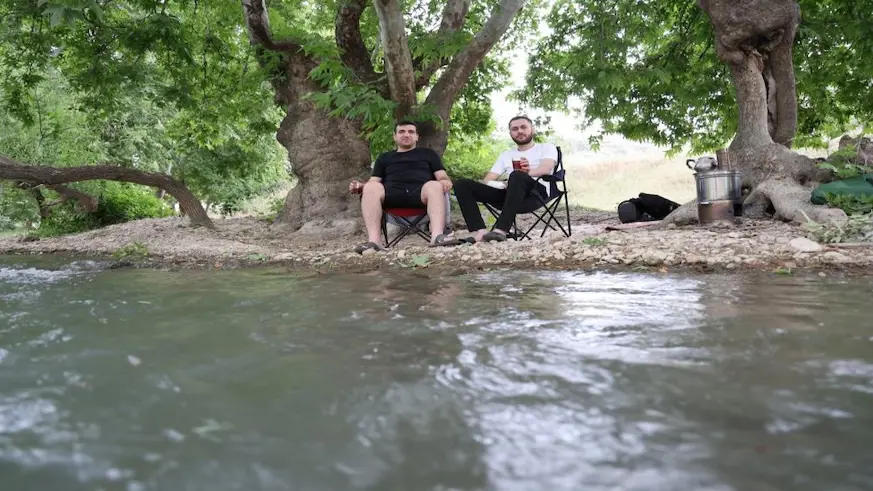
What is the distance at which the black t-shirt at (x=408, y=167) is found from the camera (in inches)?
225

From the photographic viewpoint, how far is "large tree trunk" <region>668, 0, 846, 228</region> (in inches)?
235

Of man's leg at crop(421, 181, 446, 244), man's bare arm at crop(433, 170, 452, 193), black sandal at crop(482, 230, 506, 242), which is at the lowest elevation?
black sandal at crop(482, 230, 506, 242)

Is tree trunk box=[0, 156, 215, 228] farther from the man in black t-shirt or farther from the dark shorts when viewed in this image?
the dark shorts

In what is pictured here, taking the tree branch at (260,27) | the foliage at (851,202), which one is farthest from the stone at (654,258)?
the tree branch at (260,27)

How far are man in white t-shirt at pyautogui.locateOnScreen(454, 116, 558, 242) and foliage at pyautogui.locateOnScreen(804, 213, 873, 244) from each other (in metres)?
2.22

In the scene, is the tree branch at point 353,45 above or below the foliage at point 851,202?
above

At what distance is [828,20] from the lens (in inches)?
287

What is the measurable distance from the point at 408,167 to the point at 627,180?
25.3 m

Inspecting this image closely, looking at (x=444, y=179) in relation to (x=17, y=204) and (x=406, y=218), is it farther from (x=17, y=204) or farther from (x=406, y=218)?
(x=17, y=204)

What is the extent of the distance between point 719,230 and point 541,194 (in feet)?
5.25

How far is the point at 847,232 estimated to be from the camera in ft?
13.9

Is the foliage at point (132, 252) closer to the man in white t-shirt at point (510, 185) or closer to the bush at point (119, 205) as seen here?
the man in white t-shirt at point (510, 185)

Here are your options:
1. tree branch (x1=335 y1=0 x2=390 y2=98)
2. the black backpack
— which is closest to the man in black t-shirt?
tree branch (x1=335 y1=0 x2=390 y2=98)

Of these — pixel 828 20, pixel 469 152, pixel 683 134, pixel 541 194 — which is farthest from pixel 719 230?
pixel 469 152
